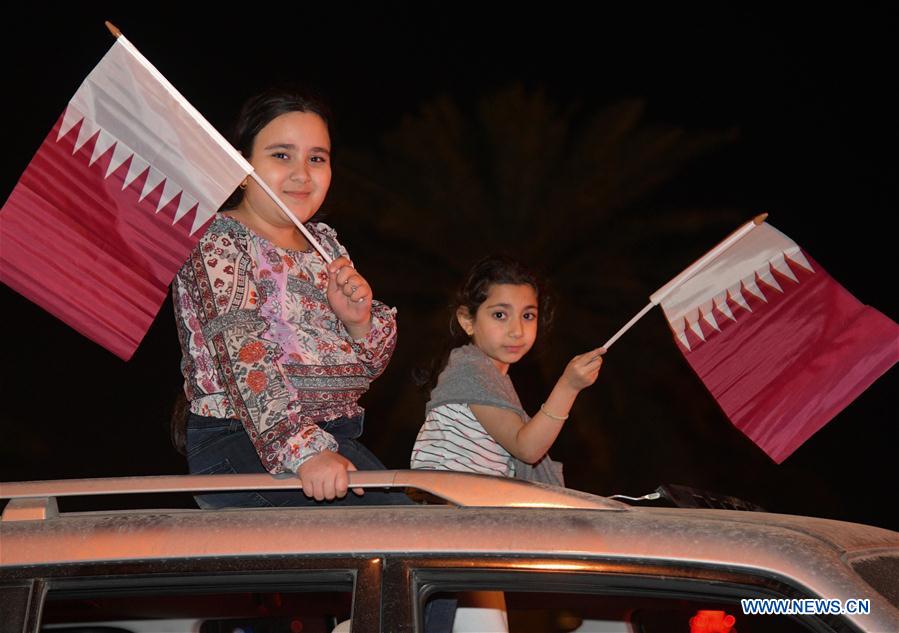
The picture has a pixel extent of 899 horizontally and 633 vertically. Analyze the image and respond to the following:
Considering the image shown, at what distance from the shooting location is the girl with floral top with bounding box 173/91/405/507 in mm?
2316

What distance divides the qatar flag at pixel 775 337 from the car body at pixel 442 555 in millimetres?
1129

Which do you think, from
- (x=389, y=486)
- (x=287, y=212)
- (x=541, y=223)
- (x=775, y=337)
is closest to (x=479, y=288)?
(x=775, y=337)

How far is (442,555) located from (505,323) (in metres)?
1.78

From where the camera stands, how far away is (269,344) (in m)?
2.41

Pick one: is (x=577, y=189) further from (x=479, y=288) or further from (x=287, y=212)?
(x=287, y=212)

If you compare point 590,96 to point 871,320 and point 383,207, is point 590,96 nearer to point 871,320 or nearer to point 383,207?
point 383,207

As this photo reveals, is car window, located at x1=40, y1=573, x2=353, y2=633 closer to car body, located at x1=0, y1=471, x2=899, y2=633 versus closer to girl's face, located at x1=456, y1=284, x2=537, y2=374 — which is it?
car body, located at x1=0, y1=471, x2=899, y2=633

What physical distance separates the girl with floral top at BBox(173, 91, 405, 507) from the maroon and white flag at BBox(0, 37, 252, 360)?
0.09 m

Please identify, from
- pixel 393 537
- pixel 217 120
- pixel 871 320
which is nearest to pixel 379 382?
pixel 217 120

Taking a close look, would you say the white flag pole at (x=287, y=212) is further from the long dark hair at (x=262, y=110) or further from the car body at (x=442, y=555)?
the car body at (x=442, y=555)

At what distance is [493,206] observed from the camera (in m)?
6.23

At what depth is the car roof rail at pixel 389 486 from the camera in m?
1.80

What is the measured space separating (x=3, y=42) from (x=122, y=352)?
3366 millimetres

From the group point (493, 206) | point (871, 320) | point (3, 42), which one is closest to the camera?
point (871, 320)
